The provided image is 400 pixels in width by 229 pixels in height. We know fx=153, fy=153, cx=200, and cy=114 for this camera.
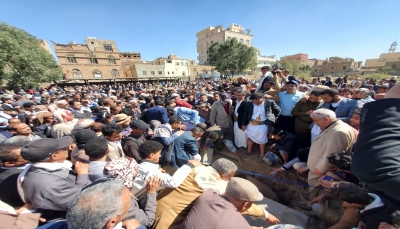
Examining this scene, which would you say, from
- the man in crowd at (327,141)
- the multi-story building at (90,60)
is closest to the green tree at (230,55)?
the multi-story building at (90,60)

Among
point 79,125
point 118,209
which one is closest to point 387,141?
point 118,209

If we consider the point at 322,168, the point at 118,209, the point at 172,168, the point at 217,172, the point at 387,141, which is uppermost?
the point at 387,141

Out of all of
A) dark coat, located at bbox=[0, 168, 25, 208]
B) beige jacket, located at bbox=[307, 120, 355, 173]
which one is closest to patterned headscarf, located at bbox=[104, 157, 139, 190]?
dark coat, located at bbox=[0, 168, 25, 208]

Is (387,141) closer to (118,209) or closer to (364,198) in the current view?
(364,198)

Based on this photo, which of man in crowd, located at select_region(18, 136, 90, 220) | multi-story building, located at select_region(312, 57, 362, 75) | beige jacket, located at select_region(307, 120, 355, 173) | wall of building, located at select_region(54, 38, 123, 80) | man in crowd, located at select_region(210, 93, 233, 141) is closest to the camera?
man in crowd, located at select_region(18, 136, 90, 220)

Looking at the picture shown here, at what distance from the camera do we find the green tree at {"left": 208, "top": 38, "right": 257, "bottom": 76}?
27.4 m

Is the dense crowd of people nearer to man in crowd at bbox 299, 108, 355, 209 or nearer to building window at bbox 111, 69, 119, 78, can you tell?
man in crowd at bbox 299, 108, 355, 209

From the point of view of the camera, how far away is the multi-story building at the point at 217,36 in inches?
1977

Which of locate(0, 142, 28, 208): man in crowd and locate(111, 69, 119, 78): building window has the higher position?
locate(111, 69, 119, 78): building window

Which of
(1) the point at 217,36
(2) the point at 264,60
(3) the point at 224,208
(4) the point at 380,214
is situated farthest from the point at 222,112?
(2) the point at 264,60

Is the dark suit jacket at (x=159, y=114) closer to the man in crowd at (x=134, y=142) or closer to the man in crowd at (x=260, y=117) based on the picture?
the man in crowd at (x=134, y=142)

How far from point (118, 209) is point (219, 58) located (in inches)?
1151

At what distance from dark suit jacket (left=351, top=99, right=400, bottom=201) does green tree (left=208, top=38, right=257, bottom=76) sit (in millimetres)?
28965

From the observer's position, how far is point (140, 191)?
6.66 feet
